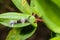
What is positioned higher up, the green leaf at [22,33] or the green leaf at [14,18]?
the green leaf at [14,18]

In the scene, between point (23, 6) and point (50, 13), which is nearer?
point (50, 13)

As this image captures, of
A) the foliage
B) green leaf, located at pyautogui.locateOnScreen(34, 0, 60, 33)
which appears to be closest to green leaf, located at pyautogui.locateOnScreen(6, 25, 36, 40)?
the foliage

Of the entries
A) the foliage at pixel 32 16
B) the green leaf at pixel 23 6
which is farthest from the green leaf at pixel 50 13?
the green leaf at pixel 23 6

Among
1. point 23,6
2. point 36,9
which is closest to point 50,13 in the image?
point 36,9

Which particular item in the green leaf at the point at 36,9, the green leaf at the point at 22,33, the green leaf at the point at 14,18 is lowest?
the green leaf at the point at 22,33

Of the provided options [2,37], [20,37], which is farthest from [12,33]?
[2,37]

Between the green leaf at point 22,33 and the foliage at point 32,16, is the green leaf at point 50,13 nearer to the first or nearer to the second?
the foliage at point 32,16

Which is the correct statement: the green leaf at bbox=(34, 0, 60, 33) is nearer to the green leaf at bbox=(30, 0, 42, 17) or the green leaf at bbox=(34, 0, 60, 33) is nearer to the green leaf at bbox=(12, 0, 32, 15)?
the green leaf at bbox=(30, 0, 42, 17)

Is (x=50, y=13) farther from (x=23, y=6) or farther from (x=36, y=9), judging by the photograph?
Answer: (x=23, y=6)
